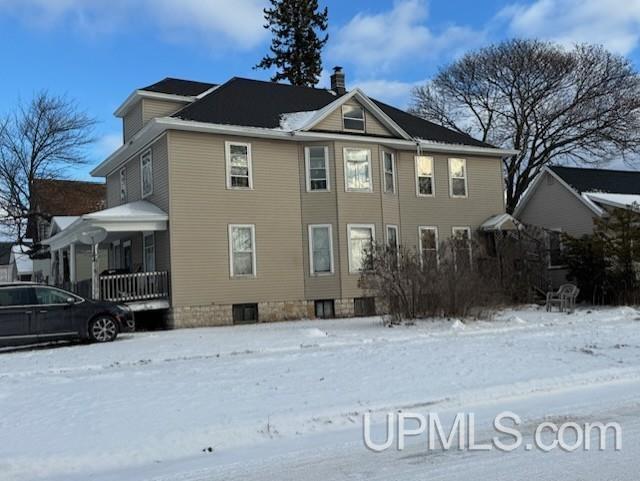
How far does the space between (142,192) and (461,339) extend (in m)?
12.7

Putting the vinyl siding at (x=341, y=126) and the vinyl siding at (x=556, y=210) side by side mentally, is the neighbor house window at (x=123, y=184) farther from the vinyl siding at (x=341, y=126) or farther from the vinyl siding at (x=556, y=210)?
the vinyl siding at (x=556, y=210)

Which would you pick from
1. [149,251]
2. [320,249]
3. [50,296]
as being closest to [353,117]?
[320,249]

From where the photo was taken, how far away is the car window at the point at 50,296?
13.9 metres

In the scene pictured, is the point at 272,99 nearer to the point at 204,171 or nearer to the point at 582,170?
the point at 204,171

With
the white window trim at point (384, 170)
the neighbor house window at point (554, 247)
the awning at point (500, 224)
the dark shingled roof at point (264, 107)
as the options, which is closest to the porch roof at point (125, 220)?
the dark shingled roof at point (264, 107)

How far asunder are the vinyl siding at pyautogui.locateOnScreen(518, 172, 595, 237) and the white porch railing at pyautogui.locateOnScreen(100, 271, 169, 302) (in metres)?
16.6

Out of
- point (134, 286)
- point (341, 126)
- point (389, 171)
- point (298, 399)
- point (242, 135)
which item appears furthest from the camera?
point (389, 171)

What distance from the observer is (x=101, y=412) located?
734 centimetres

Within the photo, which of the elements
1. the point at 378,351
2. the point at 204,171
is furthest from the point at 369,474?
the point at 204,171

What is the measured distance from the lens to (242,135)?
19922 mm

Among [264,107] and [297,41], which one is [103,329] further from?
[297,41]

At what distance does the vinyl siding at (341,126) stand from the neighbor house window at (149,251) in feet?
20.7

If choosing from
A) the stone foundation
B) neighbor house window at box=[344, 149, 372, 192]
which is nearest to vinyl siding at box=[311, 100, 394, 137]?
neighbor house window at box=[344, 149, 372, 192]

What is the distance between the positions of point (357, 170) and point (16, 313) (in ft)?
38.2
